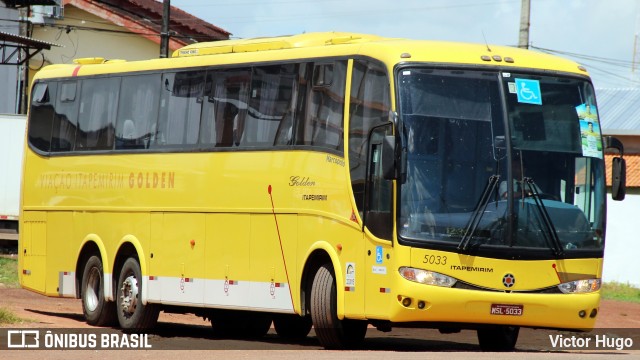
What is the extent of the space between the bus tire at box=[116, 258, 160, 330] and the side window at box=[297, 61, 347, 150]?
4.31 meters

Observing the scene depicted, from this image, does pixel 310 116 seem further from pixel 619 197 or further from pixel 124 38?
pixel 124 38

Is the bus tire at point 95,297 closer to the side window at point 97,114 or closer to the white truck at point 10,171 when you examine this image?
the side window at point 97,114

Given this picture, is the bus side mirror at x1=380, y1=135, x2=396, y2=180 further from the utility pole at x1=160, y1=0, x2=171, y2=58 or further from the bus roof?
the utility pole at x1=160, y1=0, x2=171, y2=58

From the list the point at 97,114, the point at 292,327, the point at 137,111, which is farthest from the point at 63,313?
the point at 292,327

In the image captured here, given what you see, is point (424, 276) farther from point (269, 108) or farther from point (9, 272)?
point (9, 272)

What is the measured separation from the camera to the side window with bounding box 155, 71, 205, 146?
61.5ft

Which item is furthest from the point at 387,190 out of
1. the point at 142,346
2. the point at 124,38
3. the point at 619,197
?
the point at 124,38

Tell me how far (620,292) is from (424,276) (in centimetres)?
2167

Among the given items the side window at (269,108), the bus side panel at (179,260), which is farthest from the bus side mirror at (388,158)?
the bus side panel at (179,260)

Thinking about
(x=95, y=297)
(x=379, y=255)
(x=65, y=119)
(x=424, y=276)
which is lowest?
(x=95, y=297)

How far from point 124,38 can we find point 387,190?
37.4 m

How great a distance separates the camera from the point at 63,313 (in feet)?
76.1

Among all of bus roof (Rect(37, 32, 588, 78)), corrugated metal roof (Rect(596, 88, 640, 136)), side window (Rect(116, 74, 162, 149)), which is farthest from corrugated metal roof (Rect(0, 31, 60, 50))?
side window (Rect(116, 74, 162, 149))

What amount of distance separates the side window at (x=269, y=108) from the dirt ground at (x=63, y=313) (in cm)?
453
